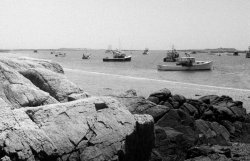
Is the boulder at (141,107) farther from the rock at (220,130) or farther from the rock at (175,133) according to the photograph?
the rock at (220,130)

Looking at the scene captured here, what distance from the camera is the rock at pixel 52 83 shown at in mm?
10695

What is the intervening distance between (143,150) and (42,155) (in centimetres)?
369

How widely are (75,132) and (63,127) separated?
0.34 m

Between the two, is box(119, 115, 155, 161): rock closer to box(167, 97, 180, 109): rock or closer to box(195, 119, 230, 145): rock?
box(195, 119, 230, 145): rock

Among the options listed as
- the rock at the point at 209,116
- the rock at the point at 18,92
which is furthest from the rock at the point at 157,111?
the rock at the point at 18,92

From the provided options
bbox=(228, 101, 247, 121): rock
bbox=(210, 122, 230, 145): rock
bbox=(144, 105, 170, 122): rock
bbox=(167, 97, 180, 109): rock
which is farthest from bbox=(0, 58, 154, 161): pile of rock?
bbox=(228, 101, 247, 121): rock

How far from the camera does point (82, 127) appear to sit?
7.96 meters

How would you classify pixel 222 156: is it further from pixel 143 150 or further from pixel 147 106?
pixel 147 106

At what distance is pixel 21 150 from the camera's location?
6.55 m

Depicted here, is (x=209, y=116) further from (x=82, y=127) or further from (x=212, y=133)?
(x=82, y=127)

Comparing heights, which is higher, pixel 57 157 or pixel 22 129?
pixel 22 129

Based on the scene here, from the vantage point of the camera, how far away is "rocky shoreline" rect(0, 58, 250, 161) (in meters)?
7.01

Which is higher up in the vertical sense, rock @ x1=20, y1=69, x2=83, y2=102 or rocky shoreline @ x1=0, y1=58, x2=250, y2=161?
rock @ x1=20, y1=69, x2=83, y2=102

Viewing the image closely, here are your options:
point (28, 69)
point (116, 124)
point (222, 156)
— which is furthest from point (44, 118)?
point (222, 156)
